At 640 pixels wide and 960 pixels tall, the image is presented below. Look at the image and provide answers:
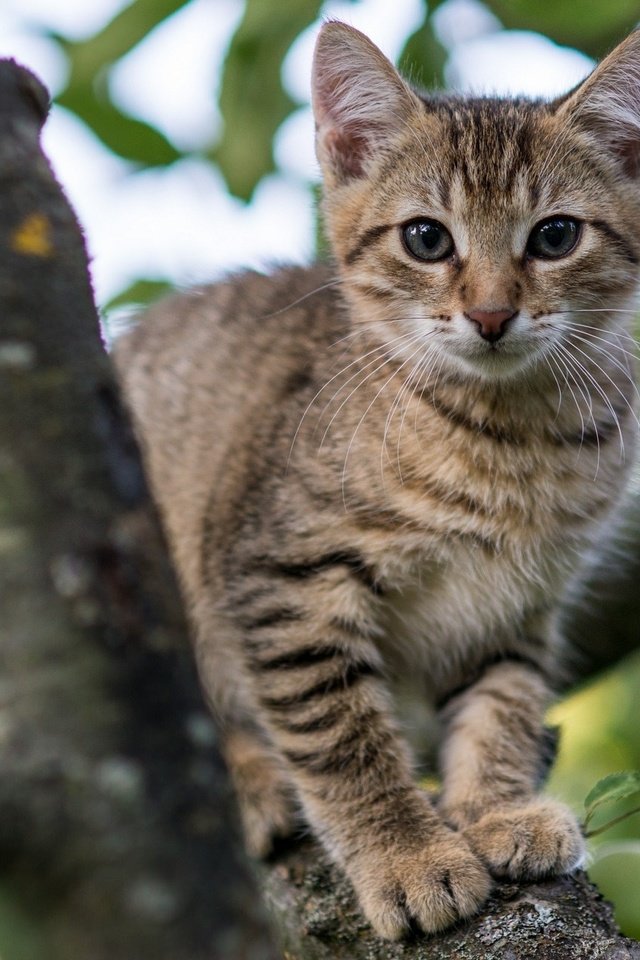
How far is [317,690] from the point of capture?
2660 mm

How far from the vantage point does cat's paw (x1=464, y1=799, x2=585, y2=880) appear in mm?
2270

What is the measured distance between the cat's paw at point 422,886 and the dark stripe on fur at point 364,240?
57.9 inches

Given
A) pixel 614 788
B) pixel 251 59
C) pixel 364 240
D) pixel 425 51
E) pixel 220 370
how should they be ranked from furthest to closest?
pixel 220 370
pixel 364 240
pixel 425 51
pixel 251 59
pixel 614 788

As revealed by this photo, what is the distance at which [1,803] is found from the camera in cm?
81

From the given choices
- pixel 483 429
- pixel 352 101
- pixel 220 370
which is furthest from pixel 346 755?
pixel 352 101

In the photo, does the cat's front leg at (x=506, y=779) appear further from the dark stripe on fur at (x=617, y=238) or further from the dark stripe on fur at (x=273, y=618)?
the dark stripe on fur at (x=617, y=238)

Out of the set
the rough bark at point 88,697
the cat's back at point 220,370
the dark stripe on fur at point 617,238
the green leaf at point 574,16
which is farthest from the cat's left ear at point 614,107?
the rough bark at point 88,697

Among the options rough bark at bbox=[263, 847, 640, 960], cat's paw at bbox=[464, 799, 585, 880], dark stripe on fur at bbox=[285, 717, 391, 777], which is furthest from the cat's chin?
rough bark at bbox=[263, 847, 640, 960]

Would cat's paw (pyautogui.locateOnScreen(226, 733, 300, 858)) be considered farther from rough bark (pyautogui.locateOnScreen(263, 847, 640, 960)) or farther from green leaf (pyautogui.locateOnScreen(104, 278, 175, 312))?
green leaf (pyautogui.locateOnScreen(104, 278, 175, 312))

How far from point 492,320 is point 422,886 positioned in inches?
47.7

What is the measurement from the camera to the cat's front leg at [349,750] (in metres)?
2.28

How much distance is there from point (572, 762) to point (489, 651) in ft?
1.70

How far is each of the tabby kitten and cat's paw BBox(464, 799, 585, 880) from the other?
12mm

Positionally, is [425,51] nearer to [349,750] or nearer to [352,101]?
[352,101]
